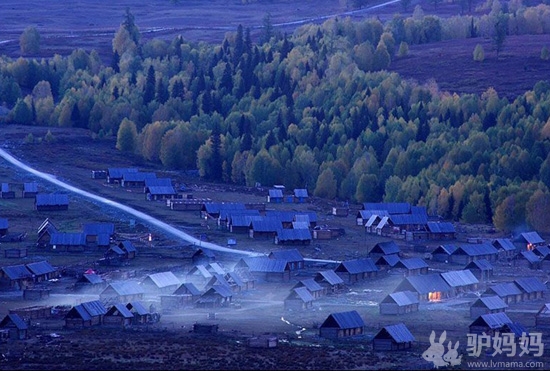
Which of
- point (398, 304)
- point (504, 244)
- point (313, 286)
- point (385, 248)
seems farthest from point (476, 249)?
point (398, 304)

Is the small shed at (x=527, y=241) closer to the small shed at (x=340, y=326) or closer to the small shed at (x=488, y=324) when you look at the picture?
the small shed at (x=488, y=324)

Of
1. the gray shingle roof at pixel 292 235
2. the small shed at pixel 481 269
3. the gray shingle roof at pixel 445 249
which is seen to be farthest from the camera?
the gray shingle roof at pixel 292 235

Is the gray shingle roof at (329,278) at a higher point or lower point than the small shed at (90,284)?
lower

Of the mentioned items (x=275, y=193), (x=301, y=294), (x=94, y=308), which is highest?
(x=94, y=308)

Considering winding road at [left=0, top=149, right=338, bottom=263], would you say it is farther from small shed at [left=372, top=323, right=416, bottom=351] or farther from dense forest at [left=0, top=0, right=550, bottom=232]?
small shed at [left=372, top=323, right=416, bottom=351]

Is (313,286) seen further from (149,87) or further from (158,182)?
(149,87)

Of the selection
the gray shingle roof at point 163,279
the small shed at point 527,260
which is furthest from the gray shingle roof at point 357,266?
the small shed at point 527,260

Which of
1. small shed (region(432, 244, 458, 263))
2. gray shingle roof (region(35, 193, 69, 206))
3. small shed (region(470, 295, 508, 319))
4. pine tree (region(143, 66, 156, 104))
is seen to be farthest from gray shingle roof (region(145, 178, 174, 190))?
small shed (region(470, 295, 508, 319))
